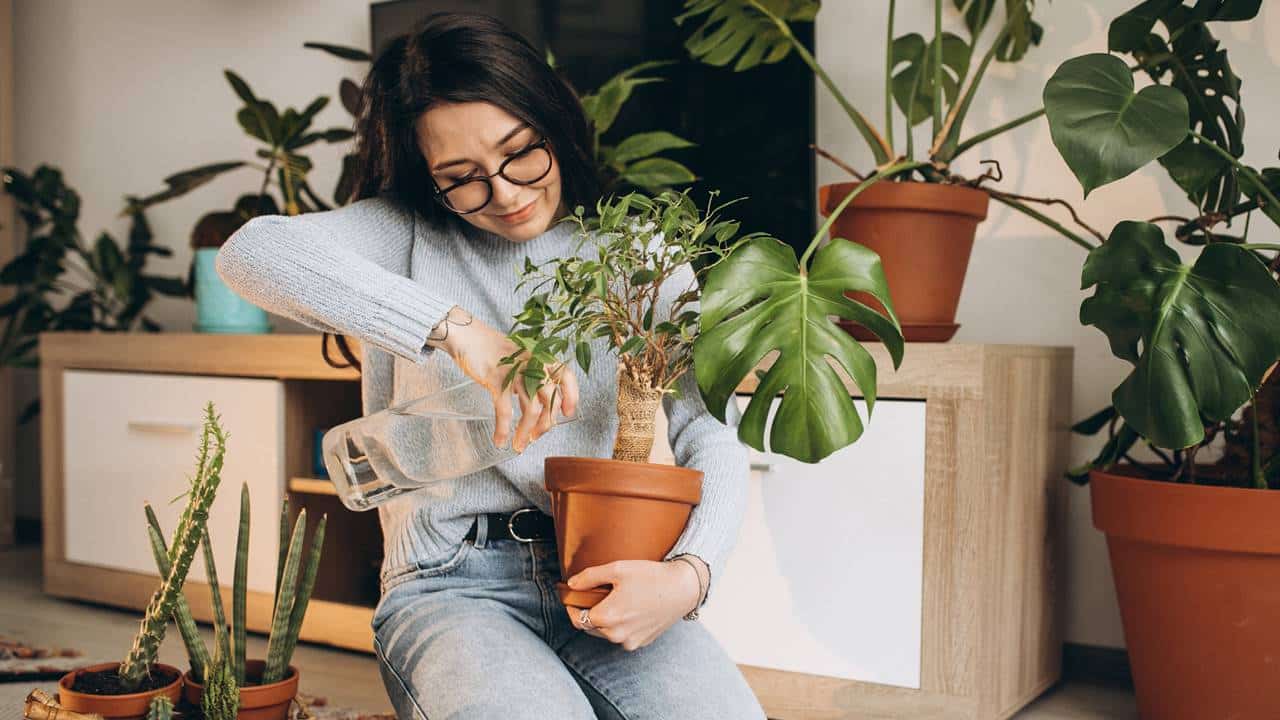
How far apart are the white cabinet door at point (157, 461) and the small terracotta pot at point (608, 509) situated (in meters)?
1.36

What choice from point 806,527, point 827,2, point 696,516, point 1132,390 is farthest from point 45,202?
point 1132,390

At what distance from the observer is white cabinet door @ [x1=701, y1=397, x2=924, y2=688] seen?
1.60 meters

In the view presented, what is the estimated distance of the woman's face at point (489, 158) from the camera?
115 centimetres

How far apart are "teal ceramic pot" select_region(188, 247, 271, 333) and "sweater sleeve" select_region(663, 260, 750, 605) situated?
1569mm

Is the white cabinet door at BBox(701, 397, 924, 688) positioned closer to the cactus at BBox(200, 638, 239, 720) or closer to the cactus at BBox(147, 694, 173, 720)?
the cactus at BBox(200, 638, 239, 720)

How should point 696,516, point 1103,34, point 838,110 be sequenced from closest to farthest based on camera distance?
point 696,516, point 1103,34, point 838,110

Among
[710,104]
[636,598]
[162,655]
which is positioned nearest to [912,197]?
[710,104]

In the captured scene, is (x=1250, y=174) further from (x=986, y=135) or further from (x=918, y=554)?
(x=918, y=554)

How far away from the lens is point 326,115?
9.18ft

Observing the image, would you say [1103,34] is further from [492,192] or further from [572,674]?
[572,674]

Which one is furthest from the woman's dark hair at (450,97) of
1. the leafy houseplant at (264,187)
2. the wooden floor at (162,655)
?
the leafy houseplant at (264,187)

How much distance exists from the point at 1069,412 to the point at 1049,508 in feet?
0.70

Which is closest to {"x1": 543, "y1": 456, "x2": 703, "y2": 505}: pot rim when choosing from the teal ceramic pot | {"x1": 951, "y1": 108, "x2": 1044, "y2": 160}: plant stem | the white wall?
{"x1": 951, "y1": 108, "x2": 1044, "y2": 160}: plant stem

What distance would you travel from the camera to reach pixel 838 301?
1.11 meters
